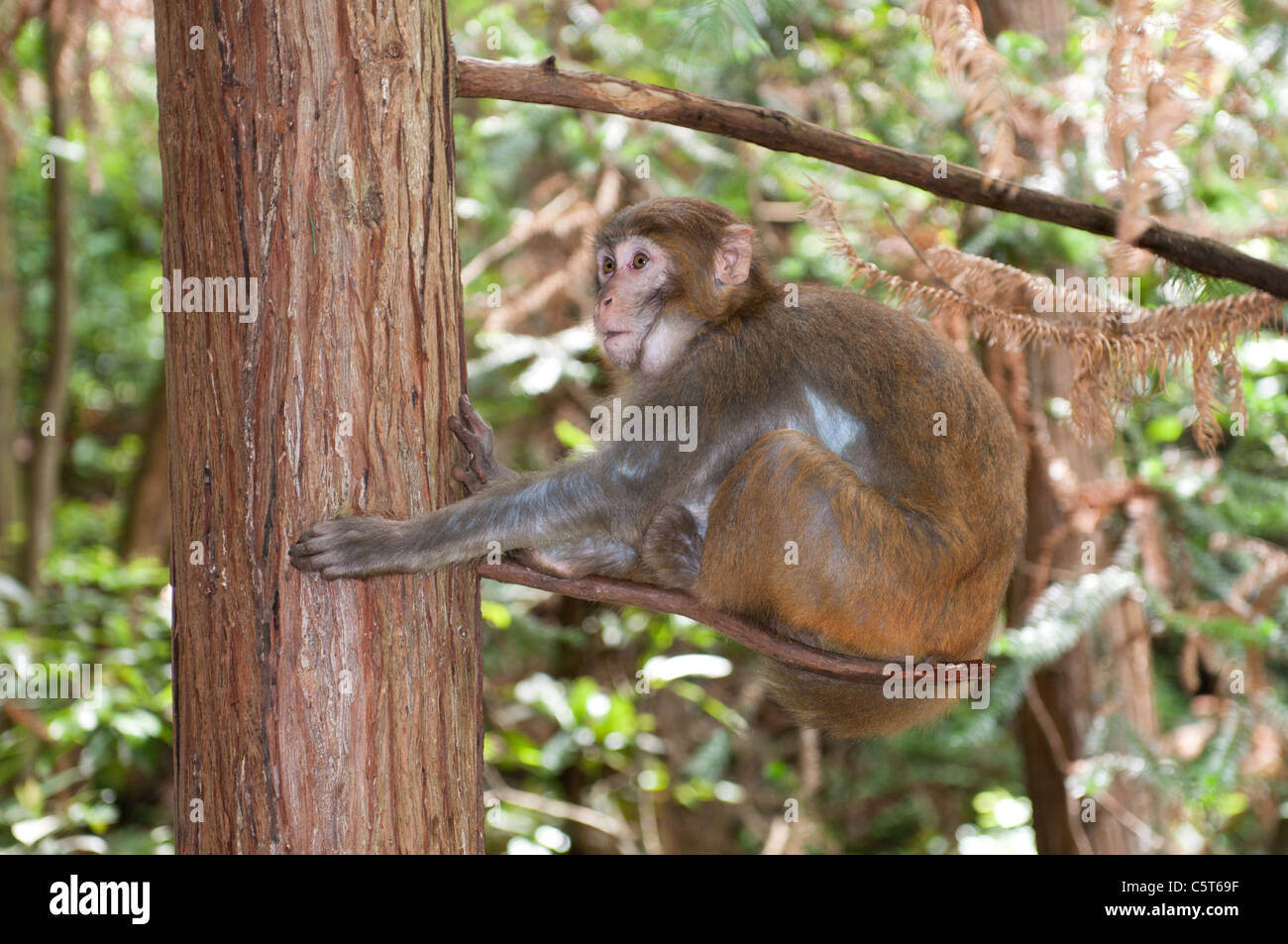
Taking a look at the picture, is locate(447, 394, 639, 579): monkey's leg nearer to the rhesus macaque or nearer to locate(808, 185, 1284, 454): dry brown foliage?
the rhesus macaque

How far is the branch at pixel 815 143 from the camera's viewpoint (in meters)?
3.42

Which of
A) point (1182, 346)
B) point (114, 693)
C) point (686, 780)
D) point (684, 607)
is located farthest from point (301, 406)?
point (686, 780)

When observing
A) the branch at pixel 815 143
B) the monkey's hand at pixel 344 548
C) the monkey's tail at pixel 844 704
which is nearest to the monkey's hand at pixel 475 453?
the monkey's hand at pixel 344 548

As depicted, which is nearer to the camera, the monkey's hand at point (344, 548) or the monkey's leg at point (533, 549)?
the monkey's hand at point (344, 548)

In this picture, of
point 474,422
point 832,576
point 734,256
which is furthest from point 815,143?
point 832,576

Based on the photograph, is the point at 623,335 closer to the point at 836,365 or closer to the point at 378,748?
the point at 836,365

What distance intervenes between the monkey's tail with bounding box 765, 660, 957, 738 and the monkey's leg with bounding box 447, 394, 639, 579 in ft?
2.52

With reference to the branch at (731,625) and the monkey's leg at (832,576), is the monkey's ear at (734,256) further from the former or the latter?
the branch at (731,625)

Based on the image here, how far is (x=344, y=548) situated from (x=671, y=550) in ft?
5.98

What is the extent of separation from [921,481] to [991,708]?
202 cm

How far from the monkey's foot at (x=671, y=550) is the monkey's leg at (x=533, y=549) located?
87mm

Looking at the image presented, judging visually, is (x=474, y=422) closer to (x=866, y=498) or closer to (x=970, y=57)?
(x=866, y=498)

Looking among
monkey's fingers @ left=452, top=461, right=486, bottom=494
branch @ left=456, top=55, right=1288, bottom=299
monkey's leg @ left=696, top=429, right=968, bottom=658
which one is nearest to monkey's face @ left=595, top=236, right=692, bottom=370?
monkey's leg @ left=696, top=429, right=968, bottom=658

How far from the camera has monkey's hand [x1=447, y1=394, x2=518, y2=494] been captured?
11.0 feet
